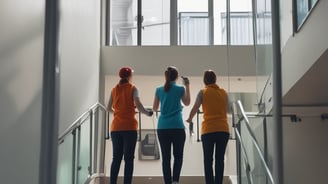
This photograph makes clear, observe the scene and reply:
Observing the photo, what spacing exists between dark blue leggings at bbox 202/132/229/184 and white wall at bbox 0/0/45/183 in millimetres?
1689

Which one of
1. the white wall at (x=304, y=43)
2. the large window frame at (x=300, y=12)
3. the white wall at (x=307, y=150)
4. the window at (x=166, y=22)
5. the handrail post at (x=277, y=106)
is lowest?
the white wall at (x=307, y=150)

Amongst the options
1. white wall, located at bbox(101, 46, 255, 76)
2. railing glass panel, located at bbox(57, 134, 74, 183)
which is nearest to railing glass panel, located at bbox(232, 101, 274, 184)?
railing glass panel, located at bbox(57, 134, 74, 183)

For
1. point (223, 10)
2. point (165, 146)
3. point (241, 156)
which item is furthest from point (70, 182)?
point (223, 10)

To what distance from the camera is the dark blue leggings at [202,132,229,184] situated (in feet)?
16.7

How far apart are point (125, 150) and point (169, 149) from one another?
0.46 meters

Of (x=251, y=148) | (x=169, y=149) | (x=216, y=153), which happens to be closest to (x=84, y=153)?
(x=169, y=149)

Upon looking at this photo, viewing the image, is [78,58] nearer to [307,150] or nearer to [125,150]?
[125,150]

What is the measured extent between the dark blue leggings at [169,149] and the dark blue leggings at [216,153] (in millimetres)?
249

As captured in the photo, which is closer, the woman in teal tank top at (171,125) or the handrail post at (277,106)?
the handrail post at (277,106)

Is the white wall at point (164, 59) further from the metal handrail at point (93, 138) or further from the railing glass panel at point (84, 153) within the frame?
the railing glass panel at point (84, 153)

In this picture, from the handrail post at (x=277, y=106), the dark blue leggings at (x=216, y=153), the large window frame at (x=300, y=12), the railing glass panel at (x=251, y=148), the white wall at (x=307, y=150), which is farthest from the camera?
the white wall at (x=307, y=150)

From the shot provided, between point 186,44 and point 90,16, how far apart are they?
7.40ft

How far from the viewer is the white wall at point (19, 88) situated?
3.65 meters

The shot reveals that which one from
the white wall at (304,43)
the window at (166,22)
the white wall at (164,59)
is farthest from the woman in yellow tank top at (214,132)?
the window at (166,22)
